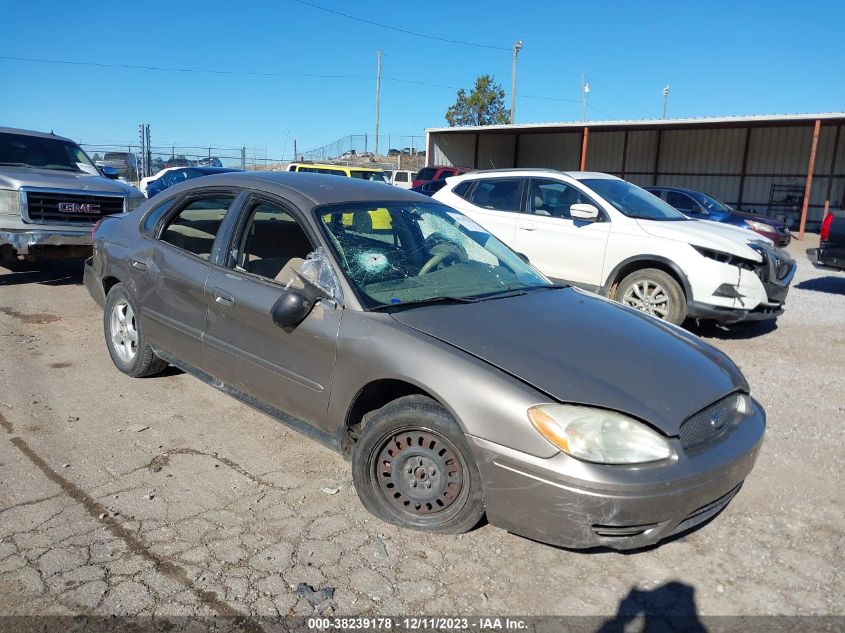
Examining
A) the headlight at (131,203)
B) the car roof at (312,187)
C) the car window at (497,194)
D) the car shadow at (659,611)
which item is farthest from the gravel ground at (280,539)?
the headlight at (131,203)

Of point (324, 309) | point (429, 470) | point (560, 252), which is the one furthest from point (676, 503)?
point (560, 252)

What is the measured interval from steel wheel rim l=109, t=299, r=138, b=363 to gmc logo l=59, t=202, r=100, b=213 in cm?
380

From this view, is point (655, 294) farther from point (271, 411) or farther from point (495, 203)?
point (271, 411)

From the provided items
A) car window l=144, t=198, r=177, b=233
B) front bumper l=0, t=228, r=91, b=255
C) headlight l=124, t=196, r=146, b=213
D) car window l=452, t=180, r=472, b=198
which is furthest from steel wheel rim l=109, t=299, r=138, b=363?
car window l=452, t=180, r=472, b=198

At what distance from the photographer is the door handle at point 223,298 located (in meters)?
3.86

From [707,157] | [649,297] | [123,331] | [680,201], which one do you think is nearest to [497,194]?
[649,297]

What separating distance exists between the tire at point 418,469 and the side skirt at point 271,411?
0.23 meters

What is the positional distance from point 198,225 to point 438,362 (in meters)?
2.49

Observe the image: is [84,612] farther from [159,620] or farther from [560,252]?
[560,252]

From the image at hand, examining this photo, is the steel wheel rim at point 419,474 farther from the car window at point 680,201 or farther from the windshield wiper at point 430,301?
the car window at point 680,201

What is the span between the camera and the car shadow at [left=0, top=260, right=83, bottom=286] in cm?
891

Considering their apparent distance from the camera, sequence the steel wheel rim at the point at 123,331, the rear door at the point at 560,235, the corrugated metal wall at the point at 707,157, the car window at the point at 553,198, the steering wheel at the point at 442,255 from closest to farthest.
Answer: the steering wheel at the point at 442,255, the steel wheel rim at the point at 123,331, the rear door at the point at 560,235, the car window at the point at 553,198, the corrugated metal wall at the point at 707,157

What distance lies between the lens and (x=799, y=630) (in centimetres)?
256

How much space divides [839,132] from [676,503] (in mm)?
27040
